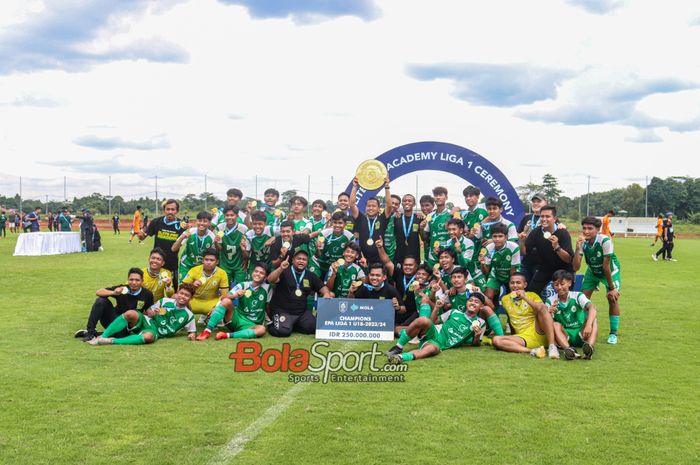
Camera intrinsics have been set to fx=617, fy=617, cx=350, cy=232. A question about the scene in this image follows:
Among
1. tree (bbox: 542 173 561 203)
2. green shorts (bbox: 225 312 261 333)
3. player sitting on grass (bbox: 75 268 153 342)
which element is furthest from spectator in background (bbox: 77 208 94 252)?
tree (bbox: 542 173 561 203)

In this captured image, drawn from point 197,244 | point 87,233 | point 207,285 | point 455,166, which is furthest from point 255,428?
point 87,233

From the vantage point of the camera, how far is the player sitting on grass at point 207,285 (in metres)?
7.76

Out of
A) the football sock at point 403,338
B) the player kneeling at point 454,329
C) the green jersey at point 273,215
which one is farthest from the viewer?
the green jersey at point 273,215

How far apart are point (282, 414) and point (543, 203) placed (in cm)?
505

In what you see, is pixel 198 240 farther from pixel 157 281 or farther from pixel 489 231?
pixel 489 231

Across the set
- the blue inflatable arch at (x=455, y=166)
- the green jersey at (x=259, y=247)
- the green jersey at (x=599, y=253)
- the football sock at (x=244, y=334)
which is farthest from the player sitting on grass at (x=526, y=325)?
the green jersey at (x=259, y=247)

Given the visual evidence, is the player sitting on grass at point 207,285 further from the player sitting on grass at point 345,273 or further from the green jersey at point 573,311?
the green jersey at point 573,311

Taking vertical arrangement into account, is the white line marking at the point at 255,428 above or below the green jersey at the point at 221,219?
below

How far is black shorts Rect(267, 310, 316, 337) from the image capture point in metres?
7.24

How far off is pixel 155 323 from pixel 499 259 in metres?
4.08

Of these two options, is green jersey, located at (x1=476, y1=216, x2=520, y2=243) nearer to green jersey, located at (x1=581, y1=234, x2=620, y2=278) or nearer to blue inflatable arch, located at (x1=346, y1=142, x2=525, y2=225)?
green jersey, located at (x1=581, y1=234, x2=620, y2=278)

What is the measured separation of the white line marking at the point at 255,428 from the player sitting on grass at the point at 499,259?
10.3 feet

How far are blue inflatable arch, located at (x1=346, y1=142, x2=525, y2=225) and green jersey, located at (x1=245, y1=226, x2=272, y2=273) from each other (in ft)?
6.00

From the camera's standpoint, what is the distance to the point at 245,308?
24.3 feet
